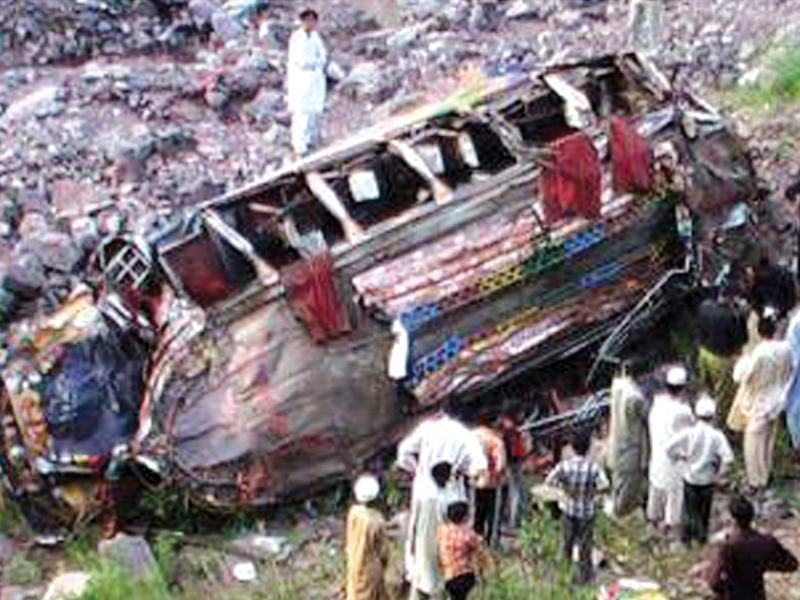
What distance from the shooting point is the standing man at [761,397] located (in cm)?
966

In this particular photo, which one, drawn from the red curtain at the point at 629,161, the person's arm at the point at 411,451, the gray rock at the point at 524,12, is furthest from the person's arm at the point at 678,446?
the gray rock at the point at 524,12

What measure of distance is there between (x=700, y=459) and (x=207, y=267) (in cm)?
330

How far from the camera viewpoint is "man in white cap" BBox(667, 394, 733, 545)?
923 cm

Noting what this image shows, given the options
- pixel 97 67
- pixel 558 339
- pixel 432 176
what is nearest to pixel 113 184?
pixel 97 67

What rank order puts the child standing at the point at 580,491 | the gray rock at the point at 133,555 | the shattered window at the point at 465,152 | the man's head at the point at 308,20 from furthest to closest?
the man's head at the point at 308,20, the shattered window at the point at 465,152, the gray rock at the point at 133,555, the child standing at the point at 580,491

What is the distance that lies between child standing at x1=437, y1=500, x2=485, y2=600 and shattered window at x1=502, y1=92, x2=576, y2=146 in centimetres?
428

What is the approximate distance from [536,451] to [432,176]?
1878 mm

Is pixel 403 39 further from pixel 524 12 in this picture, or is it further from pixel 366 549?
pixel 366 549

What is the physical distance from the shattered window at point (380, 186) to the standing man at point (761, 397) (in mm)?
2410

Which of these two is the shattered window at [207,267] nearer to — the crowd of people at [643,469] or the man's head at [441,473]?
the crowd of people at [643,469]

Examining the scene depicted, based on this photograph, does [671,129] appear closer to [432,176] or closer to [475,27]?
[432,176]

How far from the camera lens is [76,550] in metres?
9.98

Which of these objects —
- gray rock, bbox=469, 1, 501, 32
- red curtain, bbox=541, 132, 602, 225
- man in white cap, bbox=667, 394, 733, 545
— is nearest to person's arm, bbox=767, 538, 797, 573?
man in white cap, bbox=667, 394, 733, 545

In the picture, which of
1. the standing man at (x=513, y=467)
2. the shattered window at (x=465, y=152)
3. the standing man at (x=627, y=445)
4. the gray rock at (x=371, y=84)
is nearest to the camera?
the standing man at (x=627, y=445)
